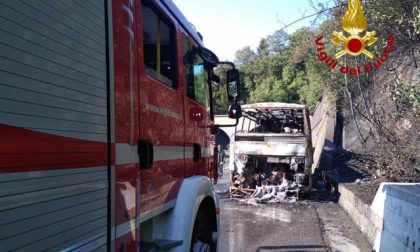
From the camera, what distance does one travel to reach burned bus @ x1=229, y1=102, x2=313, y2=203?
13.3 meters

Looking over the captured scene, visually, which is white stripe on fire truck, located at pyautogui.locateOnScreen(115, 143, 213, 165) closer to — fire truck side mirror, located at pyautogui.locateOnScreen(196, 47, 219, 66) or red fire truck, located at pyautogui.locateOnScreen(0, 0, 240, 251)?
red fire truck, located at pyautogui.locateOnScreen(0, 0, 240, 251)

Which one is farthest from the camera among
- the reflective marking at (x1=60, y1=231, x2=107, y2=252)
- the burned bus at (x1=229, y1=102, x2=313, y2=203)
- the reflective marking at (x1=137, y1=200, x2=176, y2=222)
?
the burned bus at (x1=229, y1=102, x2=313, y2=203)

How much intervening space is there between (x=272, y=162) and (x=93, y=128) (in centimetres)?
1128

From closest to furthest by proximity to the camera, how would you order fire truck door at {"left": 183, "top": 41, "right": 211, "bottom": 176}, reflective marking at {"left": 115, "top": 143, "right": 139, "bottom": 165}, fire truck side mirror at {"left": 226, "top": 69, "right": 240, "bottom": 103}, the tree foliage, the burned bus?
reflective marking at {"left": 115, "top": 143, "right": 139, "bottom": 165} < fire truck door at {"left": 183, "top": 41, "right": 211, "bottom": 176} < fire truck side mirror at {"left": 226, "top": 69, "right": 240, "bottom": 103} < the burned bus < the tree foliage

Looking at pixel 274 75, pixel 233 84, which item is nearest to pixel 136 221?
pixel 233 84

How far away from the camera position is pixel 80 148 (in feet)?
7.84

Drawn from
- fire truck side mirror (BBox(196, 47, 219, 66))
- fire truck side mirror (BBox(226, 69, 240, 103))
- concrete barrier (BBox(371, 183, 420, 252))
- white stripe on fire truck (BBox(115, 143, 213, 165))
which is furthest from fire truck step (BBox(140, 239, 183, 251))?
concrete barrier (BBox(371, 183, 420, 252))

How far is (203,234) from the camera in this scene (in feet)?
16.4

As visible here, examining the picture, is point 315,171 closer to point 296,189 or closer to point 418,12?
point 296,189

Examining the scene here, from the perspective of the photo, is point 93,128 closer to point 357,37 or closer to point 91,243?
point 91,243

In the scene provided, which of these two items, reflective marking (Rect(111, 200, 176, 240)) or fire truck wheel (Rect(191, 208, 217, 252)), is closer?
reflective marking (Rect(111, 200, 176, 240))

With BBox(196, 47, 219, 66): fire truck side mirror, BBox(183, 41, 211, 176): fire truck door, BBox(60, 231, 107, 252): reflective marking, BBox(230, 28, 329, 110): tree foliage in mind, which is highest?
BBox(230, 28, 329, 110): tree foliage

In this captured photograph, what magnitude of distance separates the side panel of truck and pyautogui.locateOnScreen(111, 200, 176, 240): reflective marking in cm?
18

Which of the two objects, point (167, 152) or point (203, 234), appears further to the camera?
point (203, 234)
